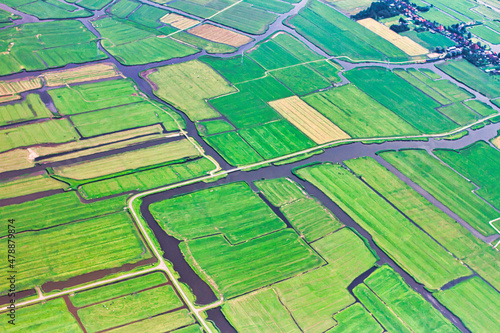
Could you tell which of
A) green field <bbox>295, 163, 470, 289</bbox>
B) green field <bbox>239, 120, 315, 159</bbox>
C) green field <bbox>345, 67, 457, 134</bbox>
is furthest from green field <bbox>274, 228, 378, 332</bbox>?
green field <bbox>345, 67, 457, 134</bbox>

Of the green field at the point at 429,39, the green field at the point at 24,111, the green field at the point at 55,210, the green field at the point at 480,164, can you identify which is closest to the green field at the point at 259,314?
the green field at the point at 55,210

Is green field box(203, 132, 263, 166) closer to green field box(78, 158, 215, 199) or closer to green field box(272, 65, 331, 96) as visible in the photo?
green field box(78, 158, 215, 199)

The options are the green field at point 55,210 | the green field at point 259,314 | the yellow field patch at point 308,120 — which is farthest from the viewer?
the yellow field patch at point 308,120

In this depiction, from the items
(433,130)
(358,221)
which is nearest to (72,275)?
(358,221)

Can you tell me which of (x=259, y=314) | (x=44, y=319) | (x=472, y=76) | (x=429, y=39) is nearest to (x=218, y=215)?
(x=259, y=314)

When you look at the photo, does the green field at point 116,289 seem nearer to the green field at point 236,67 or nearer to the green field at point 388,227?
the green field at point 388,227
